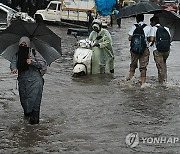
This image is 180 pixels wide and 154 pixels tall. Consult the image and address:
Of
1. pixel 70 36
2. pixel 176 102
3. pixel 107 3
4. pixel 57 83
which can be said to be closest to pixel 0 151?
pixel 176 102

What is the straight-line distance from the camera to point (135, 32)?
1125cm

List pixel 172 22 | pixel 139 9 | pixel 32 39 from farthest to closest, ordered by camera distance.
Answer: pixel 172 22, pixel 139 9, pixel 32 39

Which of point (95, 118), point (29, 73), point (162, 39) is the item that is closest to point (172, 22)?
point (162, 39)

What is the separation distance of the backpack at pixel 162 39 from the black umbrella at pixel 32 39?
368 centimetres

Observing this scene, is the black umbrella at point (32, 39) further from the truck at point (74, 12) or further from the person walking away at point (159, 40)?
the truck at point (74, 12)

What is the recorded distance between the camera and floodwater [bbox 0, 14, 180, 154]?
23.0ft

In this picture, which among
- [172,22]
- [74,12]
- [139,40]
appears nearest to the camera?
[139,40]

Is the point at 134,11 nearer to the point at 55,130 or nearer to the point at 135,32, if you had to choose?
the point at 135,32

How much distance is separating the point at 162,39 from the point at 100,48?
6.84 feet

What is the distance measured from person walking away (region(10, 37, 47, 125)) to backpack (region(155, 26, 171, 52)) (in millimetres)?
4092

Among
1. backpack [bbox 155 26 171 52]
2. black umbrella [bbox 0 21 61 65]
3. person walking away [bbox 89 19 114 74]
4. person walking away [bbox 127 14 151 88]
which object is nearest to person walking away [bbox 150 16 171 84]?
backpack [bbox 155 26 171 52]

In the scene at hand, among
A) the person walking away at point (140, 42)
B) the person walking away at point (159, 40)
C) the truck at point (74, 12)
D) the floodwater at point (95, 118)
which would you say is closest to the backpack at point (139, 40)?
the person walking away at point (140, 42)

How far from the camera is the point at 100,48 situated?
12922 mm

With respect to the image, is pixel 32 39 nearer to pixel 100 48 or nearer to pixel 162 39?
pixel 162 39
